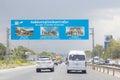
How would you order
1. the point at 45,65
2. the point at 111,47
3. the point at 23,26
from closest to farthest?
the point at 45,65
the point at 23,26
the point at 111,47

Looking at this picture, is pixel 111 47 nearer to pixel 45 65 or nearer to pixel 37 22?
pixel 37 22

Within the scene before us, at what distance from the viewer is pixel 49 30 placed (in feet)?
200

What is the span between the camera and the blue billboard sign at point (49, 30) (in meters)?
59.9

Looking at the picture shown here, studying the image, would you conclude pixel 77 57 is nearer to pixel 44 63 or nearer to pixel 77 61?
pixel 77 61

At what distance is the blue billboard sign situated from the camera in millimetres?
59938

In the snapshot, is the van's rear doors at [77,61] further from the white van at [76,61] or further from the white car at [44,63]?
the white car at [44,63]

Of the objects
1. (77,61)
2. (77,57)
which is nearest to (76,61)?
(77,61)

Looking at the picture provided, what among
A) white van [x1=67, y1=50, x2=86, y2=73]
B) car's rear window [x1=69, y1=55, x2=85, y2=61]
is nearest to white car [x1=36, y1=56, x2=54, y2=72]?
white van [x1=67, y1=50, x2=86, y2=73]

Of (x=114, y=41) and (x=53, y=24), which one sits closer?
(x=53, y=24)

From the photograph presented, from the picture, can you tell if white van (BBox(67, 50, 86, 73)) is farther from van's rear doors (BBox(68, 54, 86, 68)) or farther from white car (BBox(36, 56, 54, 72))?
white car (BBox(36, 56, 54, 72))

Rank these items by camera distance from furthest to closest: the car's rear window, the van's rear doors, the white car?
the white car
the car's rear window
the van's rear doors

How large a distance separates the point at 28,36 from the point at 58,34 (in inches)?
180

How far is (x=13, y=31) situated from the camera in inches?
2382

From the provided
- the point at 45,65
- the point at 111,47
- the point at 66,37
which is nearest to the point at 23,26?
the point at 66,37
